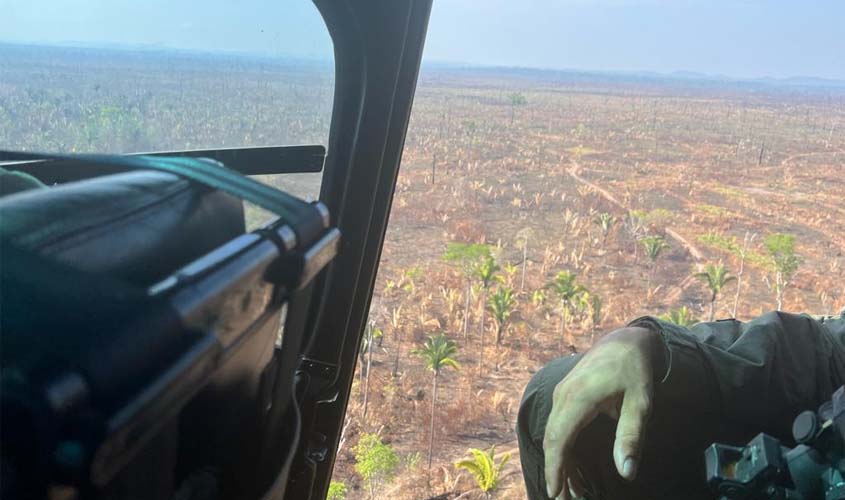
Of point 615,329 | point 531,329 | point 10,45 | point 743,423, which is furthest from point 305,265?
point 531,329

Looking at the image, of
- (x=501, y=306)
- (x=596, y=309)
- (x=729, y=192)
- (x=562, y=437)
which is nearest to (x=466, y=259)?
(x=501, y=306)

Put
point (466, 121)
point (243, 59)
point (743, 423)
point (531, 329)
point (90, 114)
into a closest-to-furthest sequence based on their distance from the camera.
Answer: point (90, 114) < point (243, 59) < point (743, 423) < point (531, 329) < point (466, 121)

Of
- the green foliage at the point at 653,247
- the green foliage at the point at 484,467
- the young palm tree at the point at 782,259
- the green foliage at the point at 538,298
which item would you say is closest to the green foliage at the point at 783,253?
the young palm tree at the point at 782,259

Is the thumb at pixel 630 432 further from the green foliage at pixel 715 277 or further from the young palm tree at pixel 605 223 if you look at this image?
the young palm tree at pixel 605 223

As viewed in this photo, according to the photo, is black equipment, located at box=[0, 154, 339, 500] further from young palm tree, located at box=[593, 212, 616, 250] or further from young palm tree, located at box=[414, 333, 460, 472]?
young palm tree, located at box=[593, 212, 616, 250]

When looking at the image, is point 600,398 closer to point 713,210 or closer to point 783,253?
point 783,253

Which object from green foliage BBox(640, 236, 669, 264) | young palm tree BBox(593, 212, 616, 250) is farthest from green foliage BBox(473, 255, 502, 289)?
young palm tree BBox(593, 212, 616, 250)

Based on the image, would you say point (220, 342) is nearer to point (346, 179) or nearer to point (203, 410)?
point (203, 410)
